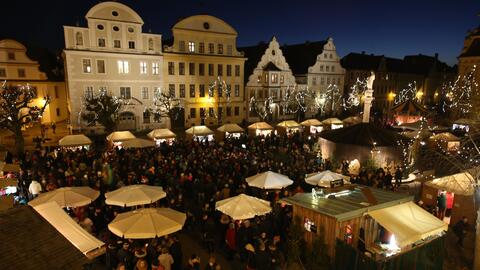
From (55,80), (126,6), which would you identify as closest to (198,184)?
(126,6)

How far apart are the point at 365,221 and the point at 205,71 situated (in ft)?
105

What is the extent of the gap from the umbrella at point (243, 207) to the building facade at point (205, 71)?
28105 mm

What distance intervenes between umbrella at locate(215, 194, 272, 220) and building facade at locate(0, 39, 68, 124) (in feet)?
109

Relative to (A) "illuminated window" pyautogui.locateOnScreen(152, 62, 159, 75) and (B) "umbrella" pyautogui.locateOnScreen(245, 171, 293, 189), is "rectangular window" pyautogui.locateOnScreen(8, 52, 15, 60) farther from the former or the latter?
(B) "umbrella" pyautogui.locateOnScreen(245, 171, 293, 189)

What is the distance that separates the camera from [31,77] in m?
35.8

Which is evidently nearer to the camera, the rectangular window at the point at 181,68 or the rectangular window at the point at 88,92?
the rectangular window at the point at 88,92

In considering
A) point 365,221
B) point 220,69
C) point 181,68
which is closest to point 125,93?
point 181,68

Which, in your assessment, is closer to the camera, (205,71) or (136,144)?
(136,144)

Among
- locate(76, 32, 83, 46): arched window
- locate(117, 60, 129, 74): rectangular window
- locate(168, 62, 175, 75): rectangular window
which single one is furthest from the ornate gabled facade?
locate(76, 32, 83, 46): arched window

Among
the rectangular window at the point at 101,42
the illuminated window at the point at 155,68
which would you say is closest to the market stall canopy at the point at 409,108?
the illuminated window at the point at 155,68

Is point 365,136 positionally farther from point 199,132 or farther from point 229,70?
point 229,70

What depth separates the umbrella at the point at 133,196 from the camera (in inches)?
437

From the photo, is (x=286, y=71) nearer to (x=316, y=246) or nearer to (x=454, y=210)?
(x=454, y=210)

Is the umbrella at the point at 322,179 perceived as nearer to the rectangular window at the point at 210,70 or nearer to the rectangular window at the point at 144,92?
the rectangular window at the point at 144,92
